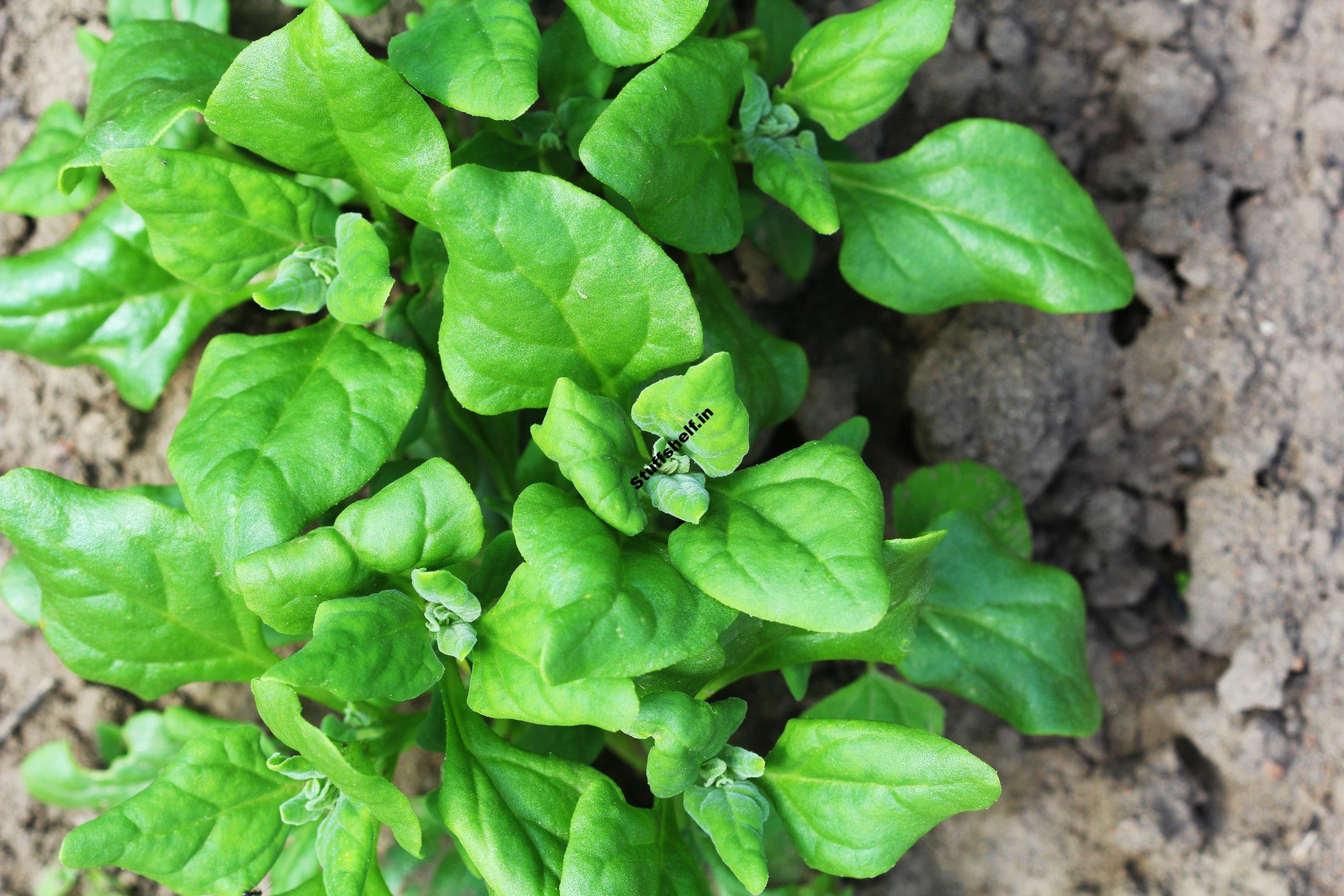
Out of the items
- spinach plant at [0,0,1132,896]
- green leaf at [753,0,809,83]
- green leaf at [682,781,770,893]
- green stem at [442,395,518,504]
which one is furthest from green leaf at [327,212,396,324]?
green leaf at [753,0,809,83]

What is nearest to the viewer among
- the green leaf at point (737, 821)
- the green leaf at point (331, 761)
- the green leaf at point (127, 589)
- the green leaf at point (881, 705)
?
the green leaf at point (331, 761)

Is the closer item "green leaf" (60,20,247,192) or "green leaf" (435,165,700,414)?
"green leaf" (435,165,700,414)

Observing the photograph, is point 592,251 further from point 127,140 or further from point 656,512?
point 127,140

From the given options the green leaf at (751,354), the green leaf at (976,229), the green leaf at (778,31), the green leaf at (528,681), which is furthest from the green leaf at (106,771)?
the green leaf at (778,31)

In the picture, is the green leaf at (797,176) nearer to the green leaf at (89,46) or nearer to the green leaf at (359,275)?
the green leaf at (359,275)

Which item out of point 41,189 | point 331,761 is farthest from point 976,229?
point 41,189

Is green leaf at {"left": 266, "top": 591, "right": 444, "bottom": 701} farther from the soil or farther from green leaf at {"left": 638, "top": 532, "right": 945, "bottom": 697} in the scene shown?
the soil

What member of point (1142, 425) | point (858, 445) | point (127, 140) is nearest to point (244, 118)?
point (127, 140)
